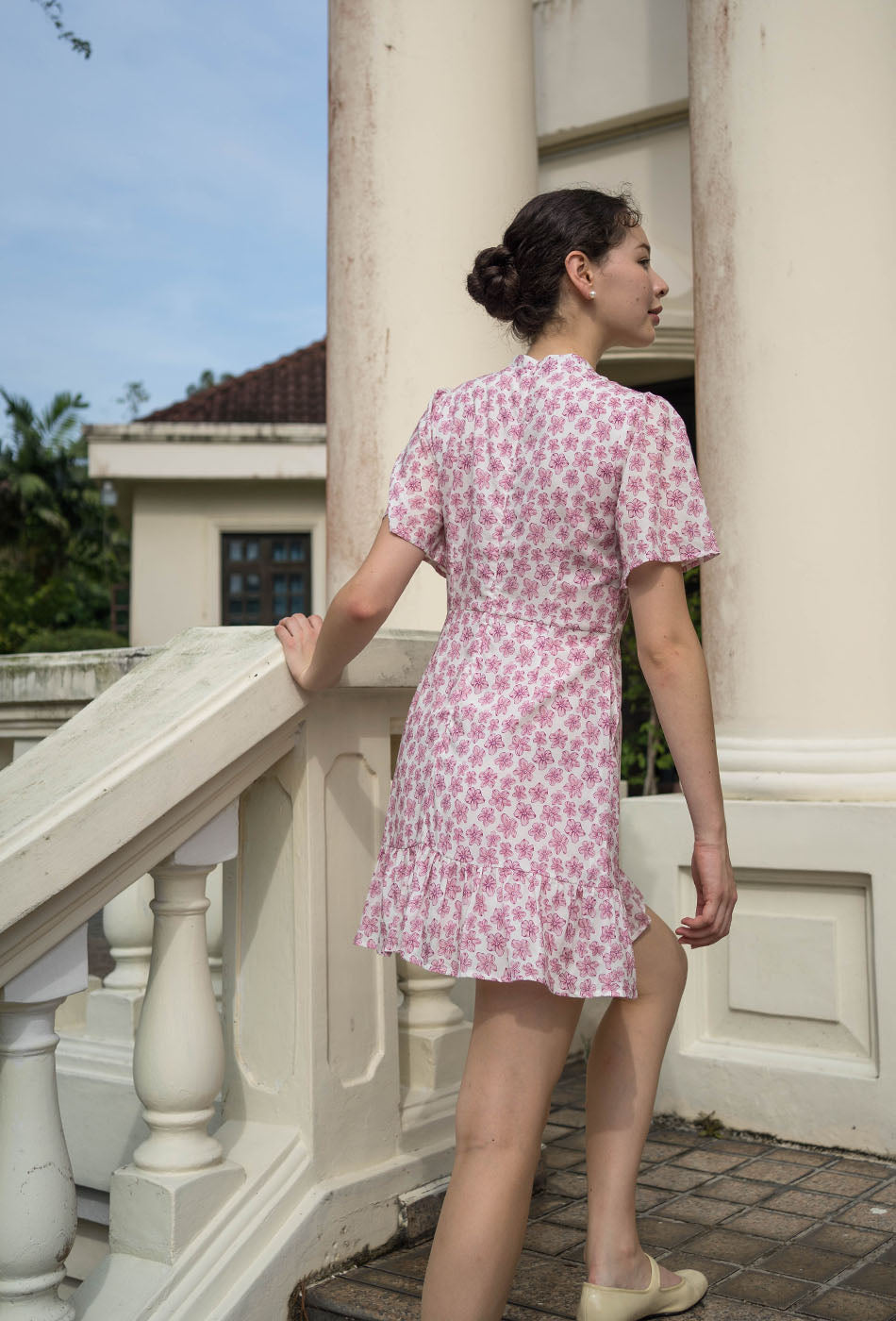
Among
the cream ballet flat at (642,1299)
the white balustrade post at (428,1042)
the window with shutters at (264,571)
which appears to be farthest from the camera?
the window with shutters at (264,571)

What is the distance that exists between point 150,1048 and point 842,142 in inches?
113

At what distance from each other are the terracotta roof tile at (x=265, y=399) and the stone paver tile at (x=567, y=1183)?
56.5ft

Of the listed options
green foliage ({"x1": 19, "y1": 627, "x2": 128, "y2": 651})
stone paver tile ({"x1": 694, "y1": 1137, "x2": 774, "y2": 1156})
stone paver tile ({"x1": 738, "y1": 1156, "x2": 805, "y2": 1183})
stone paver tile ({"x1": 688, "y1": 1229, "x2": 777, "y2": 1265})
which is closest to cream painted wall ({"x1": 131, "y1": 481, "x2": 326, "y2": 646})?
green foliage ({"x1": 19, "y1": 627, "x2": 128, "y2": 651})

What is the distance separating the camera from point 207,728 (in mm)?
2115

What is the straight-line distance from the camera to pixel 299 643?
2.28 meters

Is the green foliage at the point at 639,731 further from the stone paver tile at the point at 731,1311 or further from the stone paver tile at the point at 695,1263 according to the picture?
the stone paver tile at the point at 731,1311

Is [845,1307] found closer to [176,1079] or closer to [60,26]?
[176,1079]

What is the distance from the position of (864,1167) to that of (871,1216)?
1.20 ft

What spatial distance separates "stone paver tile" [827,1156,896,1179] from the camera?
3029 millimetres

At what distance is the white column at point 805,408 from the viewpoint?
3391mm

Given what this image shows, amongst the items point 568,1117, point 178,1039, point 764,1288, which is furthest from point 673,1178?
point 178,1039

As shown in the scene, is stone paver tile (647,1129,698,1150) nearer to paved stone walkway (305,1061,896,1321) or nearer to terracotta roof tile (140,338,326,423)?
paved stone walkway (305,1061,896,1321)

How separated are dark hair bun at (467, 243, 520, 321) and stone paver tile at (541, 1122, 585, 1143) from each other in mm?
2203

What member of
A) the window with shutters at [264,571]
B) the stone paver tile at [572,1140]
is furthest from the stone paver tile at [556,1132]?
the window with shutters at [264,571]
